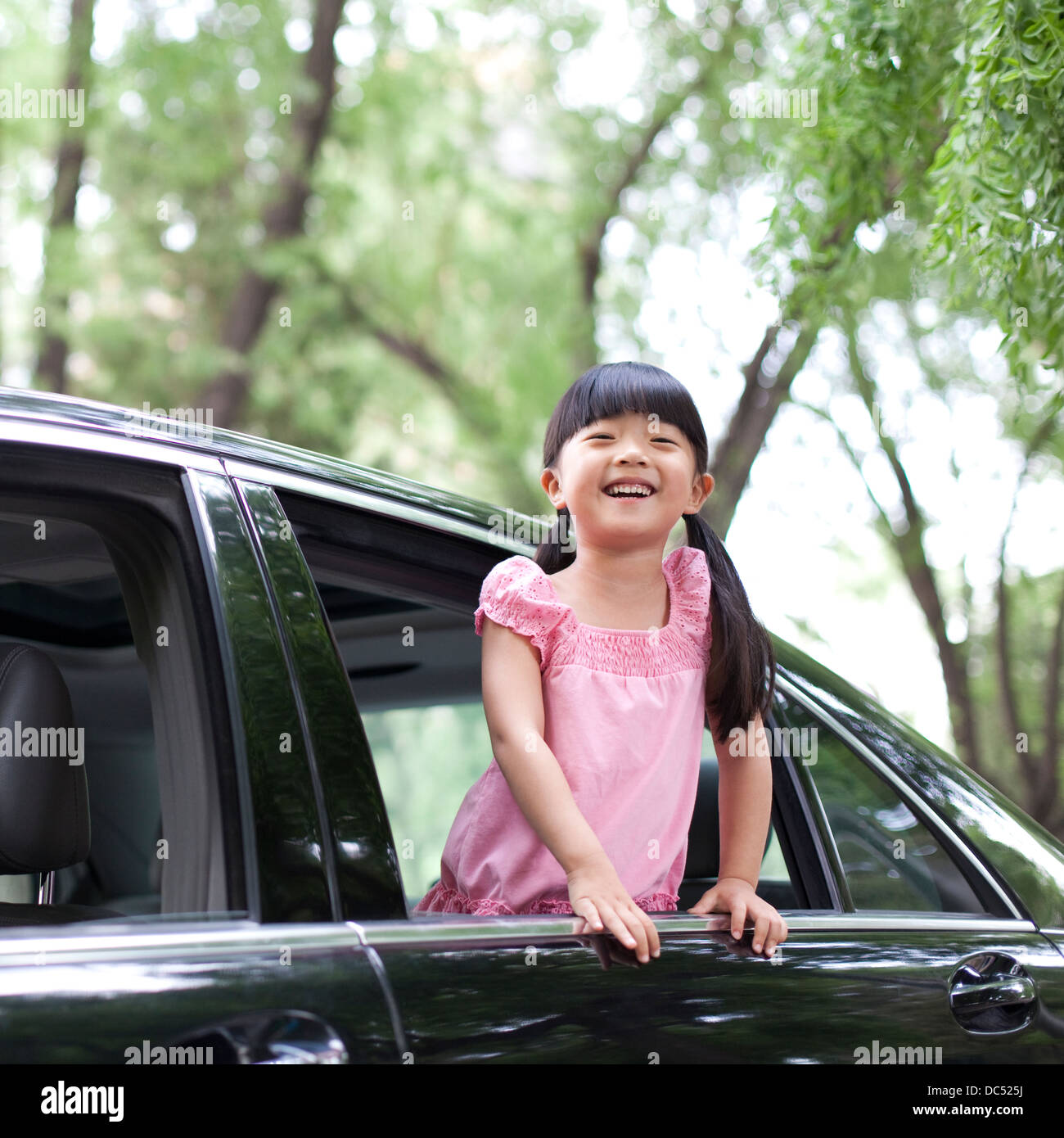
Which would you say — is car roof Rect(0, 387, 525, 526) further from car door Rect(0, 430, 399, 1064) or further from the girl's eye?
the girl's eye

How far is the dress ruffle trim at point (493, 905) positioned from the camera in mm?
1818

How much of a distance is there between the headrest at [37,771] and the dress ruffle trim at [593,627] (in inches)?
23.3

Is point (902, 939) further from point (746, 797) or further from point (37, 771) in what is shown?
point (37, 771)

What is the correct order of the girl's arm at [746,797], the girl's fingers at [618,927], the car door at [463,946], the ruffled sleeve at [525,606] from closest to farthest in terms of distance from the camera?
the car door at [463,946] → the girl's fingers at [618,927] → the ruffled sleeve at [525,606] → the girl's arm at [746,797]

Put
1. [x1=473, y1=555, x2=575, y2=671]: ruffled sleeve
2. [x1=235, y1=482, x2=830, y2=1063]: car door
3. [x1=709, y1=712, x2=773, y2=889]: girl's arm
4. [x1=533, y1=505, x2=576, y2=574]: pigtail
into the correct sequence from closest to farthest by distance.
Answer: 1. [x1=235, y1=482, x2=830, y2=1063]: car door
2. [x1=473, y1=555, x2=575, y2=671]: ruffled sleeve
3. [x1=709, y1=712, x2=773, y2=889]: girl's arm
4. [x1=533, y1=505, x2=576, y2=574]: pigtail

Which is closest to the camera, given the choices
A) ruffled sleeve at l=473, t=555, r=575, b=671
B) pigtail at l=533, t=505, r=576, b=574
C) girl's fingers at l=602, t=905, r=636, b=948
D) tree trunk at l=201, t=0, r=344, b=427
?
girl's fingers at l=602, t=905, r=636, b=948

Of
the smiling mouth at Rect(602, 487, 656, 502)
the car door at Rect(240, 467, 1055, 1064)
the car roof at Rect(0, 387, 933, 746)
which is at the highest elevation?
the car roof at Rect(0, 387, 933, 746)

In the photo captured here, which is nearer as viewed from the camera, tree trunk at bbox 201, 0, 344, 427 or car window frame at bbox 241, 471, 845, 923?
car window frame at bbox 241, 471, 845, 923

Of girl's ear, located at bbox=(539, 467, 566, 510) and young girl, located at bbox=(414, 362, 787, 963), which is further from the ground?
girl's ear, located at bbox=(539, 467, 566, 510)

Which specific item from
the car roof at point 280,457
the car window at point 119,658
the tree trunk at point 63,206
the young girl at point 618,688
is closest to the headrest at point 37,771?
the car window at point 119,658

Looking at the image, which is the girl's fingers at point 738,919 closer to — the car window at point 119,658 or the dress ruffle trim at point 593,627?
the dress ruffle trim at point 593,627

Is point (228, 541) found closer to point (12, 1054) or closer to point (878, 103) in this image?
point (12, 1054)

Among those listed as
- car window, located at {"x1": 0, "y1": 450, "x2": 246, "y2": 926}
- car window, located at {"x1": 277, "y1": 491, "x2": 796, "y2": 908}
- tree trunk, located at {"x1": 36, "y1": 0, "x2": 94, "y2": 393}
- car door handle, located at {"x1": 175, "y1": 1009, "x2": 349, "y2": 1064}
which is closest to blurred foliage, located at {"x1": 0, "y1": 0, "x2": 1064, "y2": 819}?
tree trunk, located at {"x1": 36, "y1": 0, "x2": 94, "y2": 393}

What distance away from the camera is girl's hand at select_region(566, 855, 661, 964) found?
1.58 m
